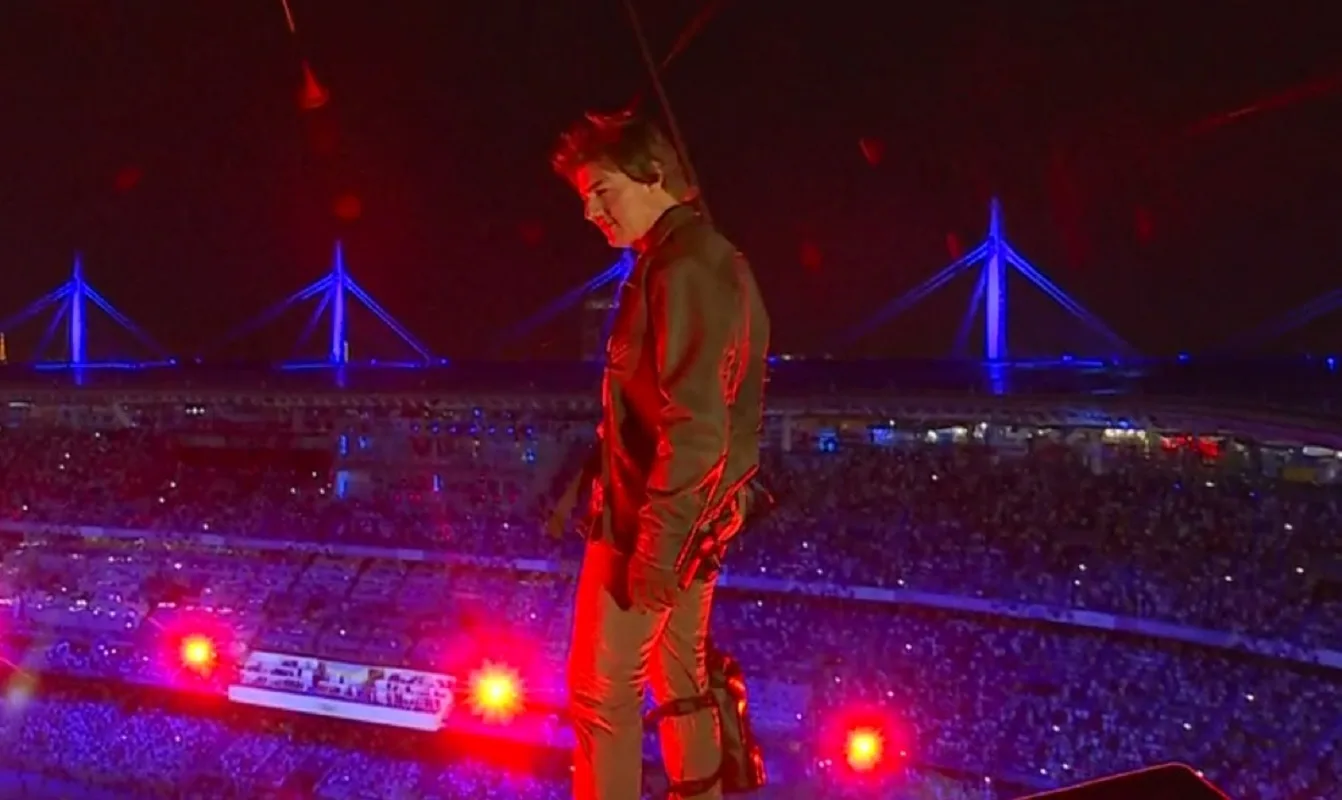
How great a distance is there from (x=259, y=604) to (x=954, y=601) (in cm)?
696

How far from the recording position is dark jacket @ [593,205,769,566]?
2.20 m

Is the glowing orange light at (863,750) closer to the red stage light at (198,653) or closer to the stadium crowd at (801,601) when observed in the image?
the stadium crowd at (801,601)

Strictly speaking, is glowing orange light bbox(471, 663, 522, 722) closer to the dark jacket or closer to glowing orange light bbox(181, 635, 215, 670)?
glowing orange light bbox(181, 635, 215, 670)

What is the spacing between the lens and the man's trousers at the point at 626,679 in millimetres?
2434

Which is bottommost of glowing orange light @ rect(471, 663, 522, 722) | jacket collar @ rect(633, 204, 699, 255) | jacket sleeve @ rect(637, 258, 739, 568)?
glowing orange light @ rect(471, 663, 522, 722)

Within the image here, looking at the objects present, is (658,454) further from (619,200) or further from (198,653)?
(198,653)

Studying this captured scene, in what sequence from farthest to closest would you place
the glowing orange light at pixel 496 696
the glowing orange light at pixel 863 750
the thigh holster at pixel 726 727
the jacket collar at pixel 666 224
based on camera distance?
1. the glowing orange light at pixel 496 696
2. the glowing orange light at pixel 863 750
3. the thigh holster at pixel 726 727
4. the jacket collar at pixel 666 224

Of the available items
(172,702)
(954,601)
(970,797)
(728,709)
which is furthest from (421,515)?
(728,709)

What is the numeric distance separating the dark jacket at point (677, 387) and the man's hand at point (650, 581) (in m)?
0.02

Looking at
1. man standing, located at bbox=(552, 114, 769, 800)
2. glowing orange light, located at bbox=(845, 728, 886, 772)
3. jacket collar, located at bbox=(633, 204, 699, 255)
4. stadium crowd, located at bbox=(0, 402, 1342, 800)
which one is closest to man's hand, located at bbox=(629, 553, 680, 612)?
man standing, located at bbox=(552, 114, 769, 800)

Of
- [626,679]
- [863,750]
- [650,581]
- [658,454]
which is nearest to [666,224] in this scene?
[658,454]

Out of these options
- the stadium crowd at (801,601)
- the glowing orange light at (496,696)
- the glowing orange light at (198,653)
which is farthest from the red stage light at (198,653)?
the glowing orange light at (496,696)

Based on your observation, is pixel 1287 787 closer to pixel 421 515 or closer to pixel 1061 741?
pixel 1061 741

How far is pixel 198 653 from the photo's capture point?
1113cm
